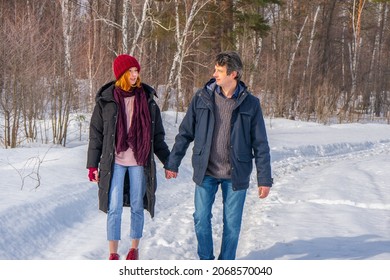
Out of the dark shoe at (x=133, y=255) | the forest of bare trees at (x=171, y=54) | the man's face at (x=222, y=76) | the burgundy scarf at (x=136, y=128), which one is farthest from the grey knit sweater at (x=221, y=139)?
the forest of bare trees at (x=171, y=54)

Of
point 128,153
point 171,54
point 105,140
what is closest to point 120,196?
point 128,153

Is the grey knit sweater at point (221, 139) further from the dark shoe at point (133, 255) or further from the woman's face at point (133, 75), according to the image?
the dark shoe at point (133, 255)

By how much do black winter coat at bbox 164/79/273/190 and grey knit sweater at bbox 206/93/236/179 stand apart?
43 millimetres

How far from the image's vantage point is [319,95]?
85.0ft

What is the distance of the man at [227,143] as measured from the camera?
4176 mm

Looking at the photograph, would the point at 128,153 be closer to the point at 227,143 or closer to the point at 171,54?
the point at 227,143

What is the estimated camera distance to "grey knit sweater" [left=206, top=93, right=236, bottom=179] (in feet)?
13.8

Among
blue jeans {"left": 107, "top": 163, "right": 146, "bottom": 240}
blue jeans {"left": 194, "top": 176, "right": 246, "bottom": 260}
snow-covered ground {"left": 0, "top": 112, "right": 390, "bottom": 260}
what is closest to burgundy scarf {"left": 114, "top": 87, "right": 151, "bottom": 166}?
blue jeans {"left": 107, "top": 163, "right": 146, "bottom": 240}

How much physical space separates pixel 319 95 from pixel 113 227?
2268cm

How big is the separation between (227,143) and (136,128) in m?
0.77

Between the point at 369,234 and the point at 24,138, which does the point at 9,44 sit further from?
the point at 369,234

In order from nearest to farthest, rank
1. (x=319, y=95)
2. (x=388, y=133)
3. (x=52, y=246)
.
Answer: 1. (x=52, y=246)
2. (x=388, y=133)
3. (x=319, y=95)

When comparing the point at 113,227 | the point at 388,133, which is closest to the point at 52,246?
the point at 113,227

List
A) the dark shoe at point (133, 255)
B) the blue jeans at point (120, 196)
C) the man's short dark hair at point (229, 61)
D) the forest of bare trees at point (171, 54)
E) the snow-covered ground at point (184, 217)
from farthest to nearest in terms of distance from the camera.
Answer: the forest of bare trees at point (171, 54)
the snow-covered ground at point (184, 217)
the dark shoe at point (133, 255)
the blue jeans at point (120, 196)
the man's short dark hair at point (229, 61)
